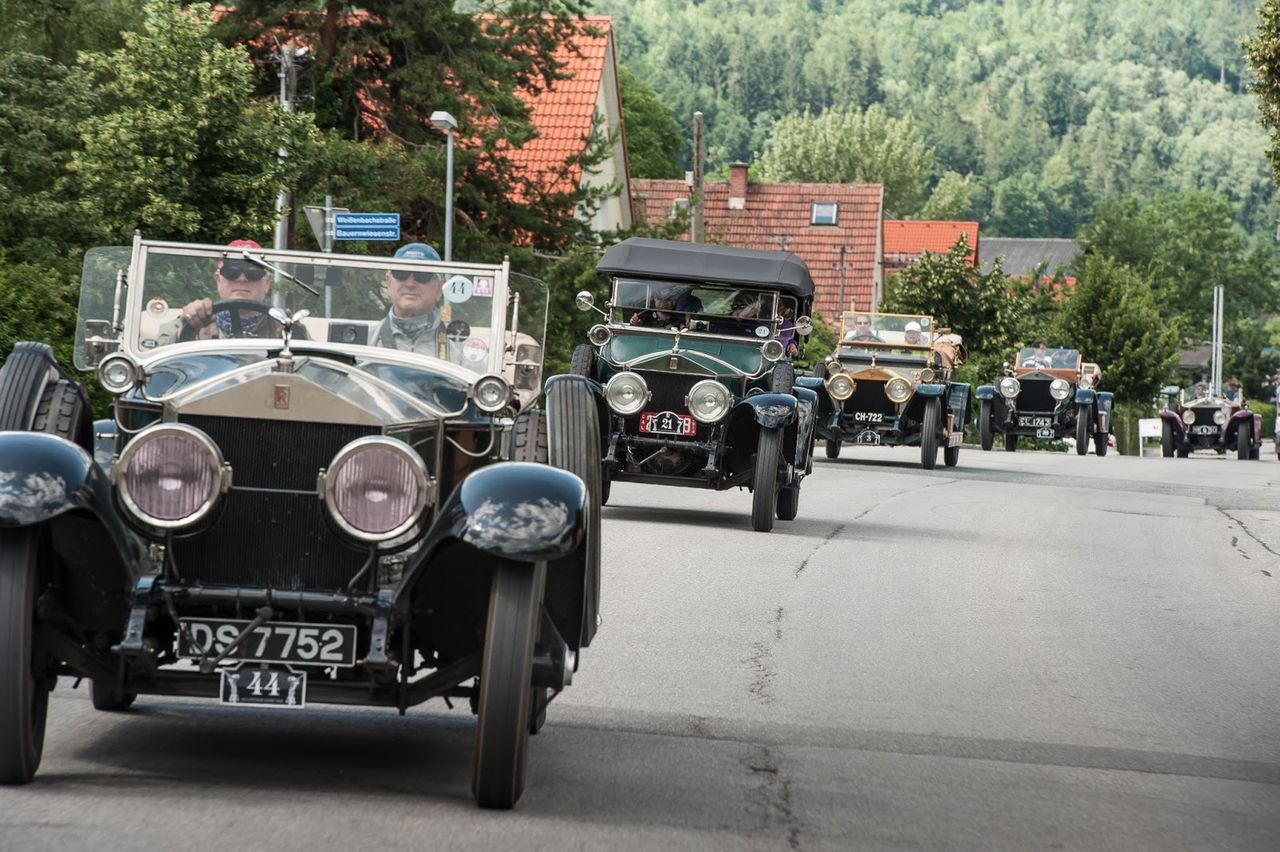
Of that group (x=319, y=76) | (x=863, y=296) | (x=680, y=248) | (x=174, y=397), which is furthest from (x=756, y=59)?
(x=174, y=397)

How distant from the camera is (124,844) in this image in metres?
4.84

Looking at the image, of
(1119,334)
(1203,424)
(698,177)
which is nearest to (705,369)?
(698,177)

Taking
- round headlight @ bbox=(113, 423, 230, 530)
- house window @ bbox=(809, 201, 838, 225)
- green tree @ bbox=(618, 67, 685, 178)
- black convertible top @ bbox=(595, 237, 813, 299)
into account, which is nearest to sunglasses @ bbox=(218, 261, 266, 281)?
round headlight @ bbox=(113, 423, 230, 530)

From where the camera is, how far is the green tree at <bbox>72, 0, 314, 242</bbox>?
23.0 meters

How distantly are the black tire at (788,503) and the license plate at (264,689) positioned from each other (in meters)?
11.1

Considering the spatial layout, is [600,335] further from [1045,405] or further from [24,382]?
[1045,405]

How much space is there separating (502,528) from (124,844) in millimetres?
1323

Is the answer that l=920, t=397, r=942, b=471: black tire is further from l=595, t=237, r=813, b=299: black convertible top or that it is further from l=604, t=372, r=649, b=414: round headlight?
l=604, t=372, r=649, b=414: round headlight

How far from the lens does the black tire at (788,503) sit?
54.0 ft

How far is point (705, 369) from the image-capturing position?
16.1 meters

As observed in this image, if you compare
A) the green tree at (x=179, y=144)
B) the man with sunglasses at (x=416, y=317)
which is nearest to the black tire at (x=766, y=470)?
the man with sunglasses at (x=416, y=317)

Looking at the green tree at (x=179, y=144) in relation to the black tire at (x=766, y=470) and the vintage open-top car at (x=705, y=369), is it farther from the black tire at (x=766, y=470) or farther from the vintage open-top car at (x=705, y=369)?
the black tire at (x=766, y=470)

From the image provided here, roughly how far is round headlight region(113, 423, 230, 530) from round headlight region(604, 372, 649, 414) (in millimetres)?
9994

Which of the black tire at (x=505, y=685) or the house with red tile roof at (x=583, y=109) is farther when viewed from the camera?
the house with red tile roof at (x=583, y=109)
